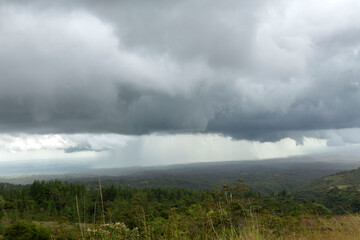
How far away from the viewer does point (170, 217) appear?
385 inches

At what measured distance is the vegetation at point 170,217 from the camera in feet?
24.5

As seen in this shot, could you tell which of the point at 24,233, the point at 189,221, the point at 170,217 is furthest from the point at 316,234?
the point at 24,233

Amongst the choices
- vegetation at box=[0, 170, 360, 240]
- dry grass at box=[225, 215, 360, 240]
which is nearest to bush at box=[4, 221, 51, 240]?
vegetation at box=[0, 170, 360, 240]

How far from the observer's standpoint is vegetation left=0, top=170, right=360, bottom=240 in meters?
7.46

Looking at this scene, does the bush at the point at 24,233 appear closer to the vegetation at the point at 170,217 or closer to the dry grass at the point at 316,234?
the vegetation at the point at 170,217

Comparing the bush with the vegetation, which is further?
the bush

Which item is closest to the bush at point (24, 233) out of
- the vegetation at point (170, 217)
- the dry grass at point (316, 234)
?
the vegetation at point (170, 217)

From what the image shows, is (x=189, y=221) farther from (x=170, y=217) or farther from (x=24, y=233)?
(x=24, y=233)

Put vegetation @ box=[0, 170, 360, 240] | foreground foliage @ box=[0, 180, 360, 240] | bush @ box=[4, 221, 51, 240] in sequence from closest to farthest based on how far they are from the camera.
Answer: foreground foliage @ box=[0, 180, 360, 240]
vegetation @ box=[0, 170, 360, 240]
bush @ box=[4, 221, 51, 240]

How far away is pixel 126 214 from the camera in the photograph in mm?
23000

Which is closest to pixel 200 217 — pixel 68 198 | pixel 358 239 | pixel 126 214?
pixel 358 239

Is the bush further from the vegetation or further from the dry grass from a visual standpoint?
the dry grass

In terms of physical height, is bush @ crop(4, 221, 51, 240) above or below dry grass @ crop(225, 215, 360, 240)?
below

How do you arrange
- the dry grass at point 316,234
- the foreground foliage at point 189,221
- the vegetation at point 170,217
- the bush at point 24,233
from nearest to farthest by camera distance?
the dry grass at point 316,234
the foreground foliage at point 189,221
the vegetation at point 170,217
the bush at point 24,233
